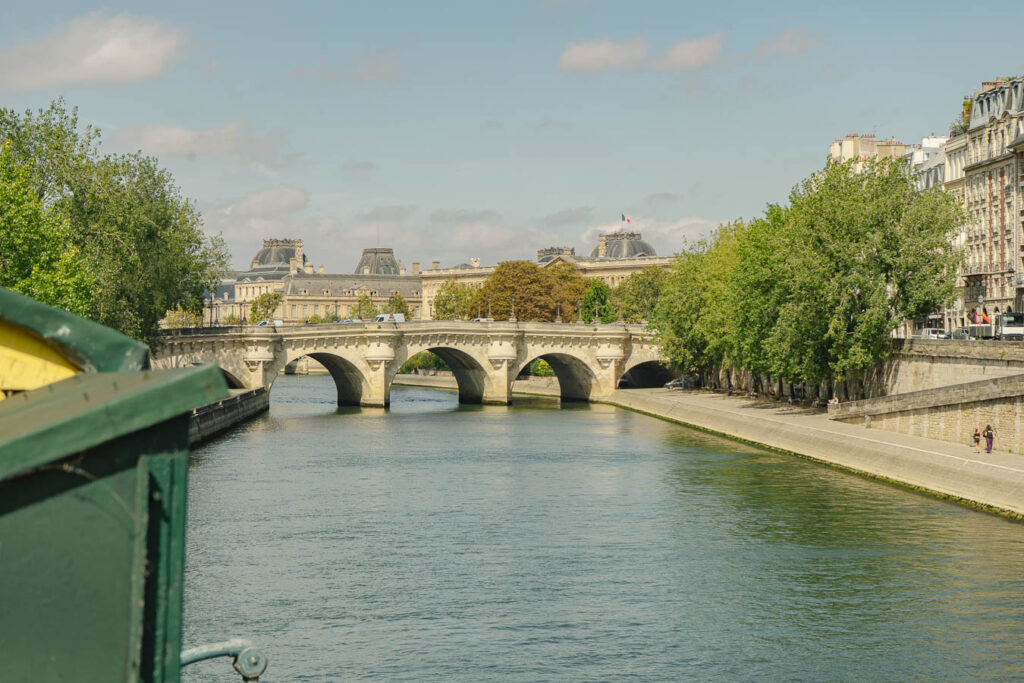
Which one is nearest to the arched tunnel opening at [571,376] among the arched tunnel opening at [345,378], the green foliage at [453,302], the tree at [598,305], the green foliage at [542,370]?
the green foliage at [542,370]

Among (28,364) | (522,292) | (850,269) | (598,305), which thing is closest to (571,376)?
(522,292)

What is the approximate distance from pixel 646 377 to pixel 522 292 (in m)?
30.1

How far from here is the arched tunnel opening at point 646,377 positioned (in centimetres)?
10975

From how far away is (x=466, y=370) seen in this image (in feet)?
331

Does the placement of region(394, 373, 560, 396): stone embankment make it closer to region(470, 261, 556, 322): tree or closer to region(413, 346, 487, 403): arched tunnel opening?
region(413, 346, 487, 403): arched tunnel opening

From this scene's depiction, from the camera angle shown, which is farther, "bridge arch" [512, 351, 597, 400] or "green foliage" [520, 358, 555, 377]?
"green foliage" [520, 358, 555, 377]

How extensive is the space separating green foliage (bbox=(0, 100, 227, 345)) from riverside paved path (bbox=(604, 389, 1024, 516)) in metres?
30.5

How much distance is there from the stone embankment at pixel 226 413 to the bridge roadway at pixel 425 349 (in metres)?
3.30

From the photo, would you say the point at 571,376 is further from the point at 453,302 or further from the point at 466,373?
the point at 453,302

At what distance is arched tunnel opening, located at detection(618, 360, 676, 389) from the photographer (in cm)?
10975

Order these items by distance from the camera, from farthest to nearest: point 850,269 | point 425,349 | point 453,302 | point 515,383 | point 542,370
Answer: point 453,302, point 515,383, point 542,370, point 425,349, point 850,269

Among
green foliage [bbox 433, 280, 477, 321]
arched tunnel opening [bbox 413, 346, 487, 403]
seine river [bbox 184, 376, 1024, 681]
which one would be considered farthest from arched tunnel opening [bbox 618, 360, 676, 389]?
seine river [bbox 184, 376, 1024, 681]

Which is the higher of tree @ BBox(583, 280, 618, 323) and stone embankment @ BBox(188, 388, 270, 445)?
tree @ BBox(583, 280, 618, 323)

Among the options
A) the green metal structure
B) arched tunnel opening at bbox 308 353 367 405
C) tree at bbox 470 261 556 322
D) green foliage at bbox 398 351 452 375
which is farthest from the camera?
tree at bbox 470 261 556 322
